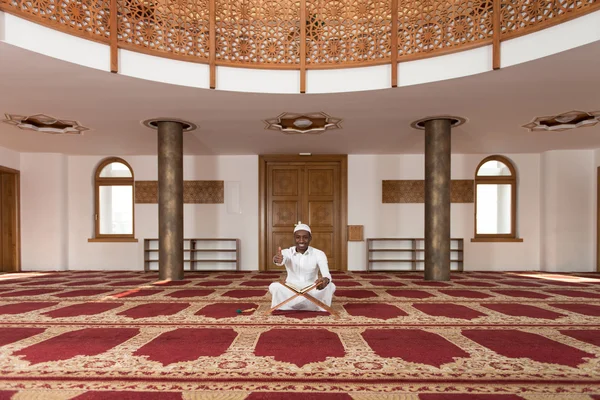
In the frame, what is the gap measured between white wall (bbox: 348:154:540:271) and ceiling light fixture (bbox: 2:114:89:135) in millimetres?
5359

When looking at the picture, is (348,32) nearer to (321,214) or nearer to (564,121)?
(564,121)

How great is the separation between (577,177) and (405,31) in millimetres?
5864

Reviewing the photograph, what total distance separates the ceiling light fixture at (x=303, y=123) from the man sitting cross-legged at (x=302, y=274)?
267 cm

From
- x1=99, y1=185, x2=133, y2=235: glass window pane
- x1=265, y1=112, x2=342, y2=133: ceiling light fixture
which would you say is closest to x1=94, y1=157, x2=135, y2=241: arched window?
x1=99, y1=185, x2=133, y2=235: glass window pane

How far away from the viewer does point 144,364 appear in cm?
209

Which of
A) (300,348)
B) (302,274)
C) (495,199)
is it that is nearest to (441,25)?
(302,274)

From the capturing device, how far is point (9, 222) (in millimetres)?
7906

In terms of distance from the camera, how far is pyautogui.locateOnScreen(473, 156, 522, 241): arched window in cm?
805

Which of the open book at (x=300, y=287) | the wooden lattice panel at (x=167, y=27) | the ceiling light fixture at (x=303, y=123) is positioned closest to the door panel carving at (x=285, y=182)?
the ceiling light fixture at (x=303, y=123)

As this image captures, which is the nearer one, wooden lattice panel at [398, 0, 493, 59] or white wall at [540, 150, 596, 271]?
wooden lattice panel at [398, 0, 493, 59]

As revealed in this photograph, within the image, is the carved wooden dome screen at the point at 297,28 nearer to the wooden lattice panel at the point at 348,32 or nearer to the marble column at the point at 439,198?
the wooden lattice panel at the point at 348,32

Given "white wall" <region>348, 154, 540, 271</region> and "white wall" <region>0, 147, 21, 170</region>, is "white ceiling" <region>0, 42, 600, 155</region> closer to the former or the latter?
"white wall" <region>0, 147, 21, 170</region>

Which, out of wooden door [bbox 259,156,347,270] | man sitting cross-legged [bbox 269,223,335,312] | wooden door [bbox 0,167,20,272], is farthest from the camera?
wooden door [bbox 259,156,347,270]

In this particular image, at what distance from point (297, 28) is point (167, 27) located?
1599 millimetres
